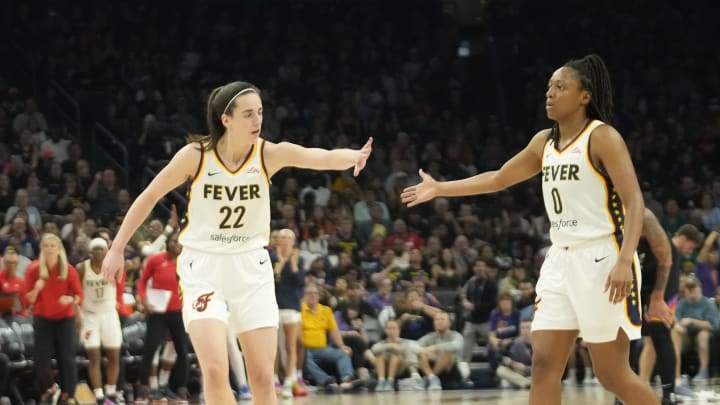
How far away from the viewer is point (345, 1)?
75.2 feet

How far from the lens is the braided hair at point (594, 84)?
571cm

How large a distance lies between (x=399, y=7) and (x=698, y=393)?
41.7ft

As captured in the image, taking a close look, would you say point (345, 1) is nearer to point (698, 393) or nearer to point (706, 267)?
point (706, 267)

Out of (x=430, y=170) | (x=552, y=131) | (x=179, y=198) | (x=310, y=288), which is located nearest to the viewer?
(x=552, y=131)

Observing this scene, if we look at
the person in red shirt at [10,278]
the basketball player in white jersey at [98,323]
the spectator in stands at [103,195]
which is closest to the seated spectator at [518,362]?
the basketball player in white jersey at [98,323]

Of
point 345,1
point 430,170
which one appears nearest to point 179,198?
point 430,170

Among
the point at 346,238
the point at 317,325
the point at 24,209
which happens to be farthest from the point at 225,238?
the point at 346,238

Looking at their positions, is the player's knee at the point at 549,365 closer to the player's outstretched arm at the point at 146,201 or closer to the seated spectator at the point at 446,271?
the player's outstretched arm at the point at 146,201

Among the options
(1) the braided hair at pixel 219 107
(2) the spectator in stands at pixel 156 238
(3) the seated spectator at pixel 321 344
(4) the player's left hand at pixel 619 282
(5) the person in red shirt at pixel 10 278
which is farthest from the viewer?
(3) the seated spectator at pixel 321 344

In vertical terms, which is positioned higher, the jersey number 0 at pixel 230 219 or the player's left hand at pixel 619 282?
the jersey number 0 at pixel 230 219

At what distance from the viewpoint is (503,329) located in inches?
564

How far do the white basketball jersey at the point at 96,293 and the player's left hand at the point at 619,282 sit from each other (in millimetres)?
7484

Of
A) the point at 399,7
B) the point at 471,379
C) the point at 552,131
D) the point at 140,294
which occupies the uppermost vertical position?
the point at 399,7

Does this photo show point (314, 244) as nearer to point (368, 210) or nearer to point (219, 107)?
point (368, 210)
